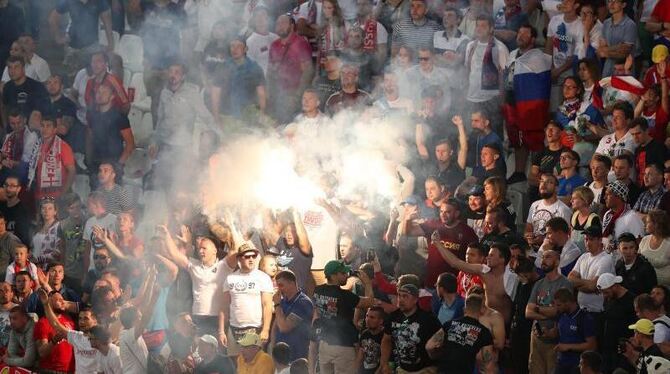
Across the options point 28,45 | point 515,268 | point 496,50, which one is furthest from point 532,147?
point 28,45

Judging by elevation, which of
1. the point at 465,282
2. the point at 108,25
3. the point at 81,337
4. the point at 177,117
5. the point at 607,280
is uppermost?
the point at 108,25

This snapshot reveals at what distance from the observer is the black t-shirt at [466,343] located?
454 inches

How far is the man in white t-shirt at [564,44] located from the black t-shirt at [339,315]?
10.9 feet

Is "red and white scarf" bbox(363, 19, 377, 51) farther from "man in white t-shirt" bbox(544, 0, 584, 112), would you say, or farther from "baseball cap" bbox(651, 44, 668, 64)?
"baseball cap" bbox(651, 44, 668, 64)

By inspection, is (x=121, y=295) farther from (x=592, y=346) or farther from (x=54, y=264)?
(x=592, y=346)

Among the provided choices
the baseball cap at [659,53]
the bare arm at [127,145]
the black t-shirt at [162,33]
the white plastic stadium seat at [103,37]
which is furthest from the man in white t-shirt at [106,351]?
the baseball cap at [659,53]

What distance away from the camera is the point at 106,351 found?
1295cm

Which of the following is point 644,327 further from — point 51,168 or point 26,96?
point 26,96

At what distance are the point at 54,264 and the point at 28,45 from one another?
3606mm

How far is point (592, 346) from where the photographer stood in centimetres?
1142

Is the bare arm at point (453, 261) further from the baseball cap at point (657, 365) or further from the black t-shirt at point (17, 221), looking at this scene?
the black t-shirt at point (17, 221)

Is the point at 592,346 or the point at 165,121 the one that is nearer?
the point at 592,346

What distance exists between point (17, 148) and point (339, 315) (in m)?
4.87

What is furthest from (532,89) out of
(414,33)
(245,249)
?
(245,249)
